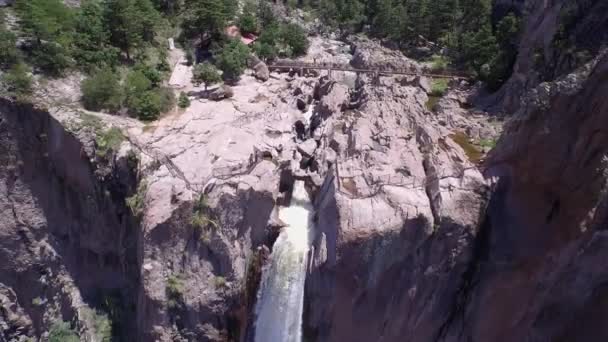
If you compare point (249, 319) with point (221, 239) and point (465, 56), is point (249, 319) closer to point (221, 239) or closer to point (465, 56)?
point (221, 239)

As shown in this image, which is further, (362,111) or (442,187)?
(362,111)

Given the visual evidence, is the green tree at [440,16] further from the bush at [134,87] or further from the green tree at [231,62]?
the bush at [134,87]

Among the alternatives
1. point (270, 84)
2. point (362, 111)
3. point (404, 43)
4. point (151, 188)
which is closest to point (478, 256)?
point (362, 111)

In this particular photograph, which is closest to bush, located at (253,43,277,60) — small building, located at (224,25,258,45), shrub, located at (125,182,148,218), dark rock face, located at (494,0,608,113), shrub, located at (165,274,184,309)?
small building, located at (224,25,258,45)

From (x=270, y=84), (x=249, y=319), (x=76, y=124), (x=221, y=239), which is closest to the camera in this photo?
(x=221, y=239)

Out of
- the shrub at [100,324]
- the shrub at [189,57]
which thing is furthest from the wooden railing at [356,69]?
the shrub at [100,324]

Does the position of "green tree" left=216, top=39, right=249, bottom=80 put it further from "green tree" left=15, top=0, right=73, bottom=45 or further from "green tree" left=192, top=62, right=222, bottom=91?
"green tree" left=15, top=0, right=73, bottom=45
